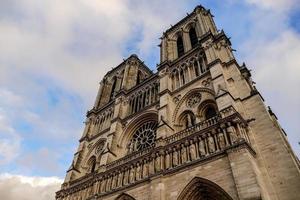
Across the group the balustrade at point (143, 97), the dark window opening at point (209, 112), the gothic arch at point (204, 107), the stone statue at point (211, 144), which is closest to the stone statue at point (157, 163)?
the stone statue at point (211, 144)

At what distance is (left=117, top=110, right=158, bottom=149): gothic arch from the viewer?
18.7 meters

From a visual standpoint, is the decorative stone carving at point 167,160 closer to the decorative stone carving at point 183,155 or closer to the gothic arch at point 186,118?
the decorative stone carving at point 183,155

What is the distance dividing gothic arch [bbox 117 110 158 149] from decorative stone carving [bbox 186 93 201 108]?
3305 mm

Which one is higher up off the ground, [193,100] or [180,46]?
[180,46]

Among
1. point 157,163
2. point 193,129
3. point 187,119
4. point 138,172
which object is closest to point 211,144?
point 193,129

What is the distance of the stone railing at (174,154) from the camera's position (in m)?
11.4

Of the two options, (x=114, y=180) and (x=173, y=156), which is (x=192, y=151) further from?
(x=114, y=180)

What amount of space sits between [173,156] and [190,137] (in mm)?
1361

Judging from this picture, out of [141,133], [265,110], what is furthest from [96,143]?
[265,110]

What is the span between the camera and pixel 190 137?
12.8 m

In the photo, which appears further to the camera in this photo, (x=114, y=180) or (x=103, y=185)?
(x=103, y=185)

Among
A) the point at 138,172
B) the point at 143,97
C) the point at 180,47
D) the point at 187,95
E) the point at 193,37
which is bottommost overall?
the point at 138,172

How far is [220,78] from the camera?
14477 mm

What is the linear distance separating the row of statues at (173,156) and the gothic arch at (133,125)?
3746mm
